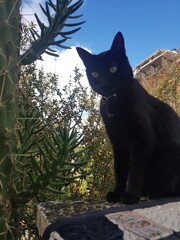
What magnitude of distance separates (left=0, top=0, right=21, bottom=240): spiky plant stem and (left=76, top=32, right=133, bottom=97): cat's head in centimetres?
85

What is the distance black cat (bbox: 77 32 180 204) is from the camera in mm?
1479

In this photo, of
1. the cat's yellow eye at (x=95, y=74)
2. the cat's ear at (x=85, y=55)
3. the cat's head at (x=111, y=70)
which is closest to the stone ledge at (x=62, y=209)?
the cat's head at (x=111, y=70)

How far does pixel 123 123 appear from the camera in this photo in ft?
5.04

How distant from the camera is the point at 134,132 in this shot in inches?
58.7

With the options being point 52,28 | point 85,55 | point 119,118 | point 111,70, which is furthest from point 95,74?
→ point 52,28

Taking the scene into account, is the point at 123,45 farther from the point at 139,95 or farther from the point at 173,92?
the point at 173,92

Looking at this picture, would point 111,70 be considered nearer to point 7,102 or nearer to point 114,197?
point 114,197

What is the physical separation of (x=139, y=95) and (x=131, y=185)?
1.87 feet

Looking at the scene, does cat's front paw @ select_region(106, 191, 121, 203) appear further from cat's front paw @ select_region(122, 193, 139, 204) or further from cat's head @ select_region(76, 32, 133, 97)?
cat's head @ select_region(76, 32, 133, 97)

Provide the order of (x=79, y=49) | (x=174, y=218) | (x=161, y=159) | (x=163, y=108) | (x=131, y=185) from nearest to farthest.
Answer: (x=174, y=218) < (x=131, y=185) < (x=161, y=159) < (x=163, y=108) < (x=79, y=49)

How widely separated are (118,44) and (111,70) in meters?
0.21

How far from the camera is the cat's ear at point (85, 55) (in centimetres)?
188

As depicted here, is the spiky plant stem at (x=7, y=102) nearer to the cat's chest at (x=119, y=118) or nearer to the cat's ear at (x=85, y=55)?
the cat's chest at (x=119, y=118)

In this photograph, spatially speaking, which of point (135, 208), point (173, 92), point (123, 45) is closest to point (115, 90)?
point (123, 45)
